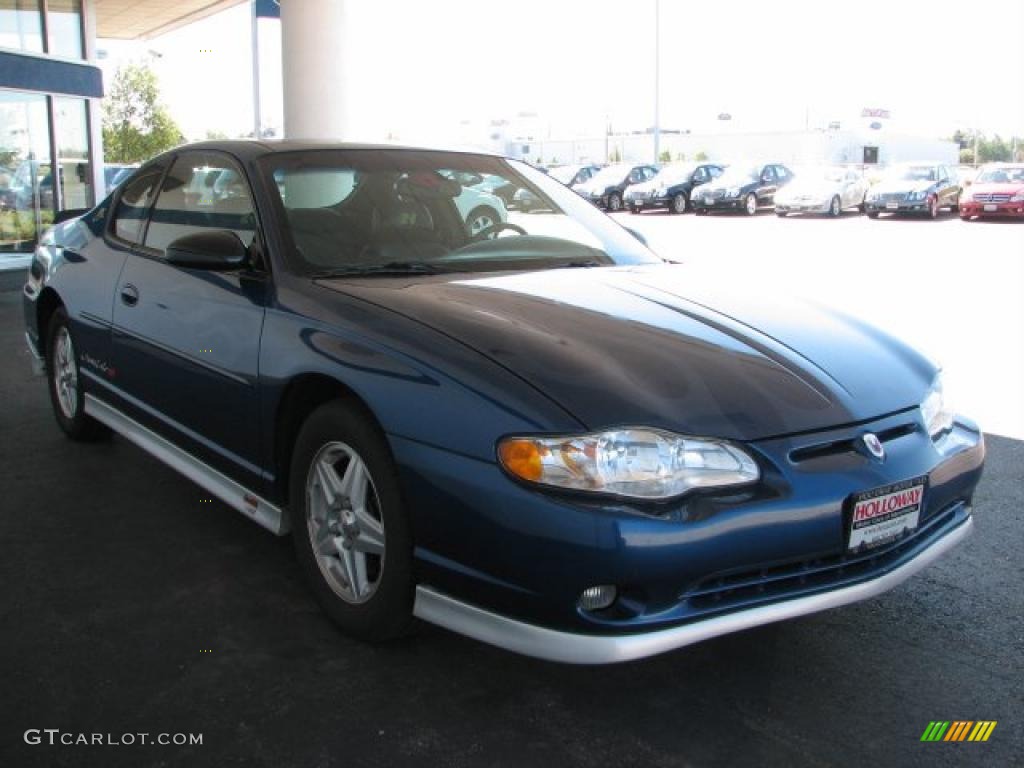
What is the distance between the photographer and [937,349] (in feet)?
25.6

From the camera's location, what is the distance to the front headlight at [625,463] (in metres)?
2.36

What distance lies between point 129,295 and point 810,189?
2576 centimetres

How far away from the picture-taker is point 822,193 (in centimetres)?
2711

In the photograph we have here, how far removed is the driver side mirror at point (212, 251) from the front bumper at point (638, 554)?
1086 mm

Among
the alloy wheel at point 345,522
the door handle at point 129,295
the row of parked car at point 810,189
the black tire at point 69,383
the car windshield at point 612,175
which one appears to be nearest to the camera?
the alloy wheel at point 345,522

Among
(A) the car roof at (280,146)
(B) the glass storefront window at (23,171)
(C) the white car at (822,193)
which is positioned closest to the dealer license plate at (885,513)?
(A) the car roof at (280,146)

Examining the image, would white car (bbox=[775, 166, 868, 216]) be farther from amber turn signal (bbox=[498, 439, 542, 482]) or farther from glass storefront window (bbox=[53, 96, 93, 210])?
amber turn signal (bbox=[498, 439, 542, 482])

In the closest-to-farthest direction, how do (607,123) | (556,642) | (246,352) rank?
1. (556,642)
2. (246,352)
3. (607,123)

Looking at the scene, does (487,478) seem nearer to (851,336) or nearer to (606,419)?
(606,419)

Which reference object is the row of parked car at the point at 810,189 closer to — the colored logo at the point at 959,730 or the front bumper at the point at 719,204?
the front bumper at the point at 719,204

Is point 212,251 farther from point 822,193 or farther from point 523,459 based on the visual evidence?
point 822,193

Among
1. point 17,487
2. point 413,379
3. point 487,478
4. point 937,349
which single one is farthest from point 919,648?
point 937,349

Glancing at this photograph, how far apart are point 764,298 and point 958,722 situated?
1460 mm

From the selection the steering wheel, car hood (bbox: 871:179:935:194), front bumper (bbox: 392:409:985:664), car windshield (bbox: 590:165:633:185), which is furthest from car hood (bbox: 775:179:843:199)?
front bumper (bbox: 392:409:985:664)
